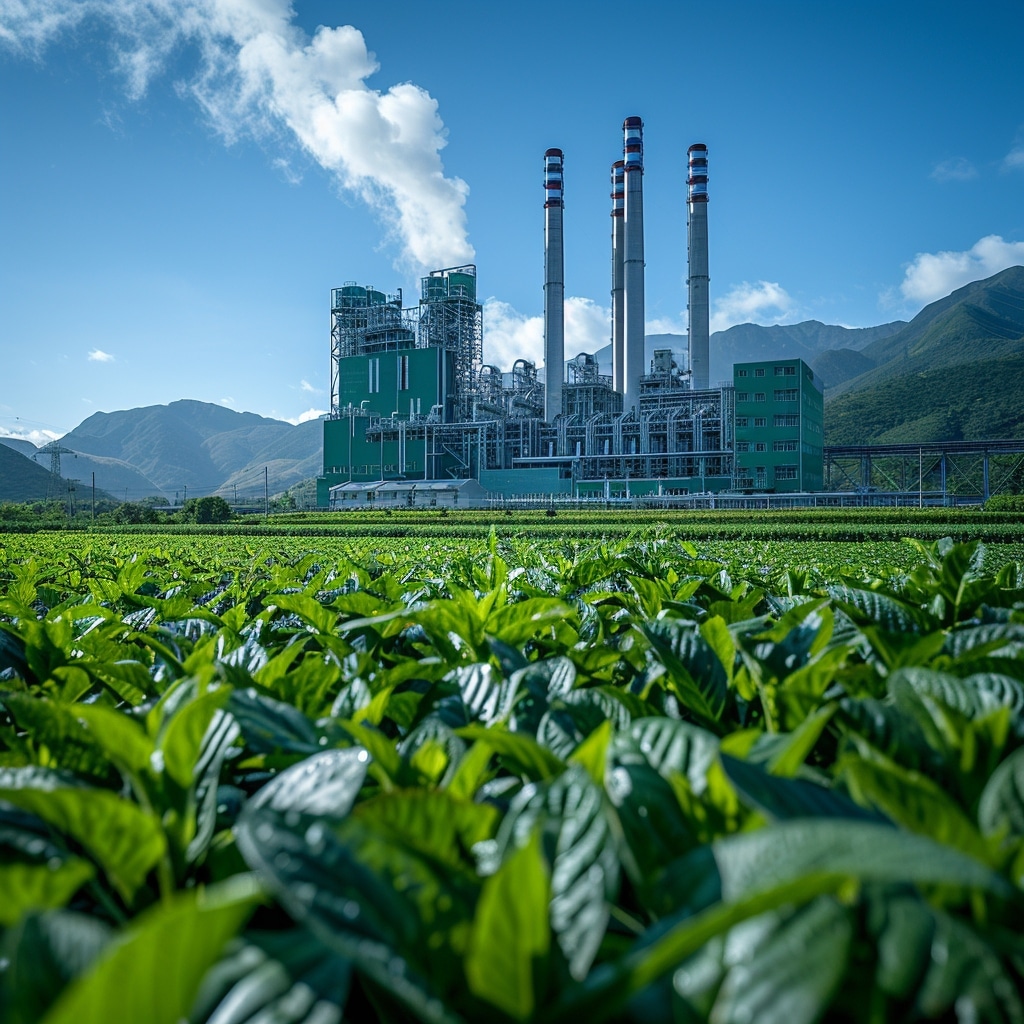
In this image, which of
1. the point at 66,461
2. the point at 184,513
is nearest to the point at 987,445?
the point at 184,513

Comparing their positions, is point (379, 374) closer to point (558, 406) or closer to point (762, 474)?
point (558, 406)

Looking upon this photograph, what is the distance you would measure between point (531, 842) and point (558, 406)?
137 feet

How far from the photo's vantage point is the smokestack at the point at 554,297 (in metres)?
40.8

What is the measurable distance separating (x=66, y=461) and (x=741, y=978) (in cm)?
19945

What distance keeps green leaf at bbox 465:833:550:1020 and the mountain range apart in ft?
163

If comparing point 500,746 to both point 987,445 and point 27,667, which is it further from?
point 987,445

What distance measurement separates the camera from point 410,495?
1543 inches

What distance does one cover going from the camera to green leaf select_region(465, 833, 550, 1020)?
0.41m

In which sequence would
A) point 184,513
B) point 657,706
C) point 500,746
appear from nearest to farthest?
point 500,746 < point 657,706 < point 184,513

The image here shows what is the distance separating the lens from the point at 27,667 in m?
1.32

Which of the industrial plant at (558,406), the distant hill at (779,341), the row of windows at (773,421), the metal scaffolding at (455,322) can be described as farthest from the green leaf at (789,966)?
the distant hill at (779,341)

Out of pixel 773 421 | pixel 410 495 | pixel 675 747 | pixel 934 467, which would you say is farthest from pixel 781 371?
pixel 675 747

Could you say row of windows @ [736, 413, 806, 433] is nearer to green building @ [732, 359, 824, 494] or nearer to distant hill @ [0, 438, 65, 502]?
green building @ [732, 359, 824, 494]

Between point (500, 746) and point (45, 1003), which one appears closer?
point (45, 1003)
